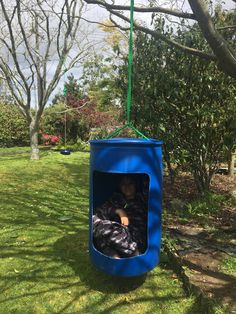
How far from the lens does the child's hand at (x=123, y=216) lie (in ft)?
12.8

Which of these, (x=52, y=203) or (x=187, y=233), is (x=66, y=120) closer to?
(x=52, y=203)

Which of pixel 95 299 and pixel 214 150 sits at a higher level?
pixel 214 150

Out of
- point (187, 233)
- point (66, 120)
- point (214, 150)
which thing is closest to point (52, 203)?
point (187, 233)

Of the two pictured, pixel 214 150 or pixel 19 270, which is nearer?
pixel 19 270

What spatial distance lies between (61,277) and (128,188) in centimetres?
128

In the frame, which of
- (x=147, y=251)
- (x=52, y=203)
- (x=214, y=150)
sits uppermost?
(x=214, y=150)

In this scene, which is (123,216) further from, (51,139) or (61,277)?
(51,139)

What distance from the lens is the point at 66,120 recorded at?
93.0ft

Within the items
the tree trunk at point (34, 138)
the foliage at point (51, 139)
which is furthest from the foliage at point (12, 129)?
the tree trunk at point (34, 138)

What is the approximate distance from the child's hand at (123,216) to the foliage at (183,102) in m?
3.47

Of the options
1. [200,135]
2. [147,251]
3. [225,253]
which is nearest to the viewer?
[147,251]

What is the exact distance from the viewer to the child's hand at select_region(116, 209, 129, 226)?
391 cm

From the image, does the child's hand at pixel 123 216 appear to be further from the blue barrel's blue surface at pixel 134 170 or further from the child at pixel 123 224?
the blue barrel's blue surface at pixel 134 170

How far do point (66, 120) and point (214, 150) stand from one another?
71.5 ft
